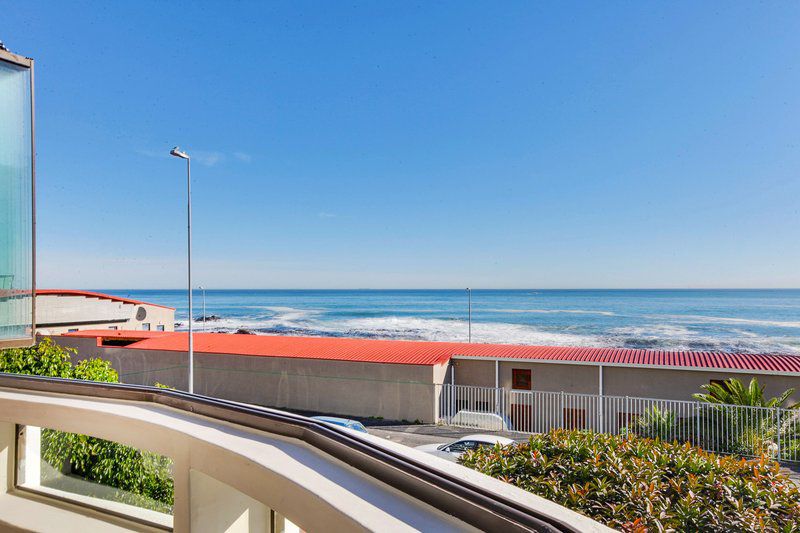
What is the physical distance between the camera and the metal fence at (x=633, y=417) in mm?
10836

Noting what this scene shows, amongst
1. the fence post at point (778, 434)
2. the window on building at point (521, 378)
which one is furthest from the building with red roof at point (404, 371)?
the fence post at point (778, 434)

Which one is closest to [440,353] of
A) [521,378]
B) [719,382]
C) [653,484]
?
[521,378]

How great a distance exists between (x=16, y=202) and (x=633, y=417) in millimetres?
13863

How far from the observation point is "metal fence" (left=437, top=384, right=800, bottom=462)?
10.8 meters

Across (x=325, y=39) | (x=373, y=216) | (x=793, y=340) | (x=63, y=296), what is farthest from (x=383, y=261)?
(x=325, y=39)

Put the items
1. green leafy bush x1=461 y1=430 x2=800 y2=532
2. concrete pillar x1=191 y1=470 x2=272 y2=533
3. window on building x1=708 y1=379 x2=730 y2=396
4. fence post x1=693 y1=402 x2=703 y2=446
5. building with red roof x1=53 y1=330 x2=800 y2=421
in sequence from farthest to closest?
building with red roof x1=53 y1=330 x2=800 y2=421
window on building x1=708 y1=379 x2=730 y2=396
fence post x1=693 y1=402 x2=703 y2=446
green leafy bush x1=461 y1=430 x2=800 y2=532
concrete pillar x1=191 y1=470 x2=272 y2=533

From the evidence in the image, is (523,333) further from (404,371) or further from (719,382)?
(404,371)

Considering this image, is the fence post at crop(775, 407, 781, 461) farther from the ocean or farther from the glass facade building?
the ocean

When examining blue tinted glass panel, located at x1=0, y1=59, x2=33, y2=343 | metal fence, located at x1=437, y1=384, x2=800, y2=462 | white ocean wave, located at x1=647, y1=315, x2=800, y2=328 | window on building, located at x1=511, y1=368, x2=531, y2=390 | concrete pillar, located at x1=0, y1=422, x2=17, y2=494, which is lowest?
white ocean wave, located at x1=647, y1=315, x2=800, y2=328

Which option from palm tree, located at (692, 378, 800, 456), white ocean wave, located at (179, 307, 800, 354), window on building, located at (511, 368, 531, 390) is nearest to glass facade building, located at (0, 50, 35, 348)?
palm tree, located at (692, 378, 800, 456)

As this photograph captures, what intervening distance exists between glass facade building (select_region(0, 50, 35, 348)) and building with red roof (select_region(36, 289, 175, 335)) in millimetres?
18727

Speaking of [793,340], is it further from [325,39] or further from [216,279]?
[216,279]

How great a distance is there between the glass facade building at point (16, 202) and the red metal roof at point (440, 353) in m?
11.9

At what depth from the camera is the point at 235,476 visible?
3.90 ft
